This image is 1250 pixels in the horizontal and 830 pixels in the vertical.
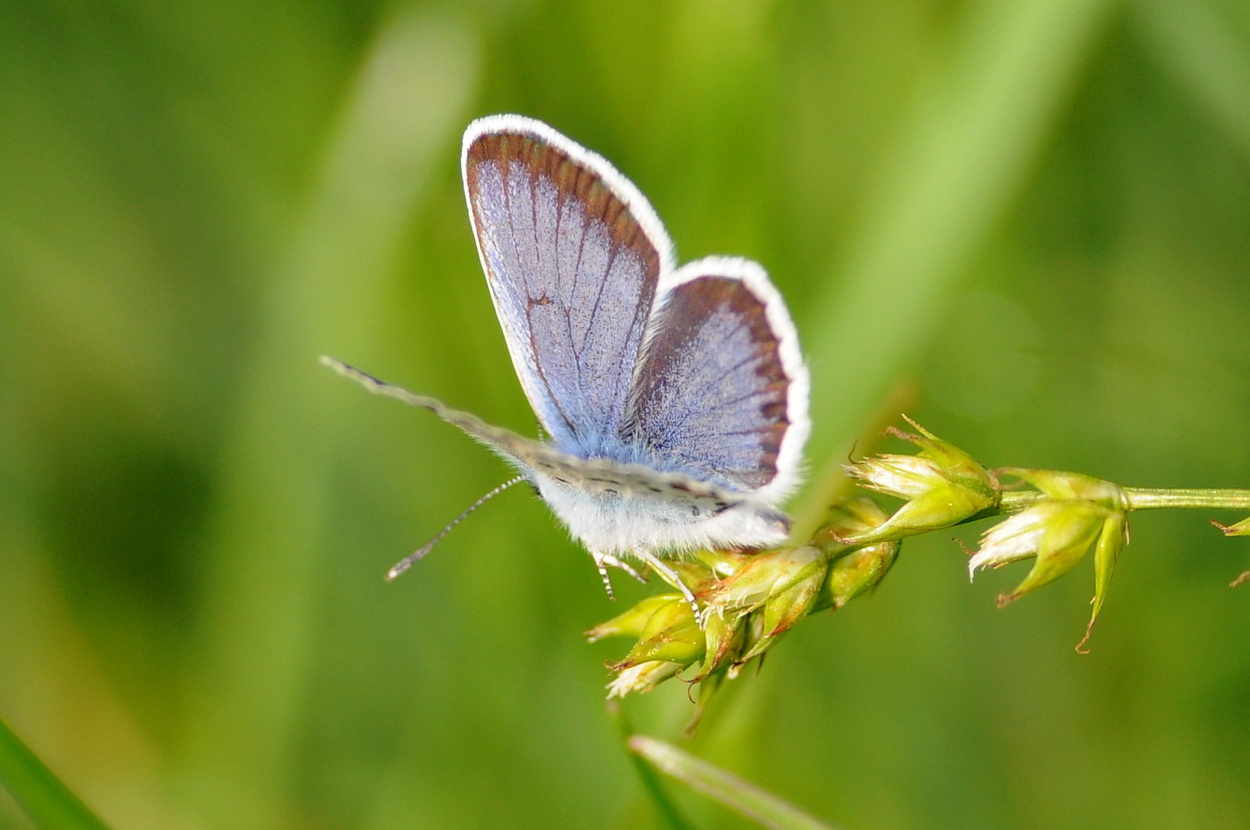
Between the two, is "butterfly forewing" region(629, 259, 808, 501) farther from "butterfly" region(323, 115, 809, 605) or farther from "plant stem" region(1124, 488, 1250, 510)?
"plant stem" region(1124, 488, 1250, 510)

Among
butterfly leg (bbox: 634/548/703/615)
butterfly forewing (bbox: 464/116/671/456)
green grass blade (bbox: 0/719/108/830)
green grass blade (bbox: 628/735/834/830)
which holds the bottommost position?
green grass blade (bbox: 0/719/108/830)

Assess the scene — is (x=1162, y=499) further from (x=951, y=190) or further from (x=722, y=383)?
(x=951, y=190)

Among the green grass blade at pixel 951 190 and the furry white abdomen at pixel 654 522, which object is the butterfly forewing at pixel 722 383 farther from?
the green grass blade at pixel 951 190

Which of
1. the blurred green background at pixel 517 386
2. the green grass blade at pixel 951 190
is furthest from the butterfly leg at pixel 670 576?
the green grass blade at pixel 951 190

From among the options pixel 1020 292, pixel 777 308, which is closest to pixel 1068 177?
pixel 1020 292

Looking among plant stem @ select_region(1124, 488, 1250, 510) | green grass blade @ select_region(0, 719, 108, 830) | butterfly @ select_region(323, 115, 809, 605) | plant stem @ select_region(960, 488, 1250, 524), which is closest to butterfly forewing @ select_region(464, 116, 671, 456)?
butterfly @ select_region(323, 115, 809, 605)

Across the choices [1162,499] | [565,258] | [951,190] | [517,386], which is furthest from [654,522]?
[517,386]
